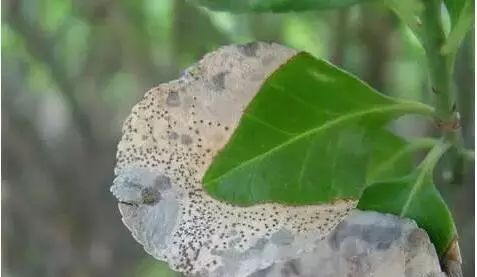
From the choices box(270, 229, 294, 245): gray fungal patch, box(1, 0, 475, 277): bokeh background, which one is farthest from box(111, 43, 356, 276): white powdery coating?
box(1, 0, 475, 277): bokeh background

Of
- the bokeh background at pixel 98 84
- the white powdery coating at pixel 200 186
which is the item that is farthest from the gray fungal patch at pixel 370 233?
the bokeh background at pixel 98 84

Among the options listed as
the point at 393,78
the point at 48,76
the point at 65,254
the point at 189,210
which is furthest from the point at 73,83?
the point at 189,210

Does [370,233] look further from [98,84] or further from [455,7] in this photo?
[98,84]

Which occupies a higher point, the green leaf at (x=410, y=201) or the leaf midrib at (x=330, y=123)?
the leaf midrib at (x=330, y=123)

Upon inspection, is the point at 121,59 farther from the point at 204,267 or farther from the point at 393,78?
the point at 204,267

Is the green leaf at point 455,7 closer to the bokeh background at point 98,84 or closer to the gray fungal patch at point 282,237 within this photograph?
the gray fungal patch at point 282,237

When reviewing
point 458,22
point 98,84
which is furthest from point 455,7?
point 98,84
